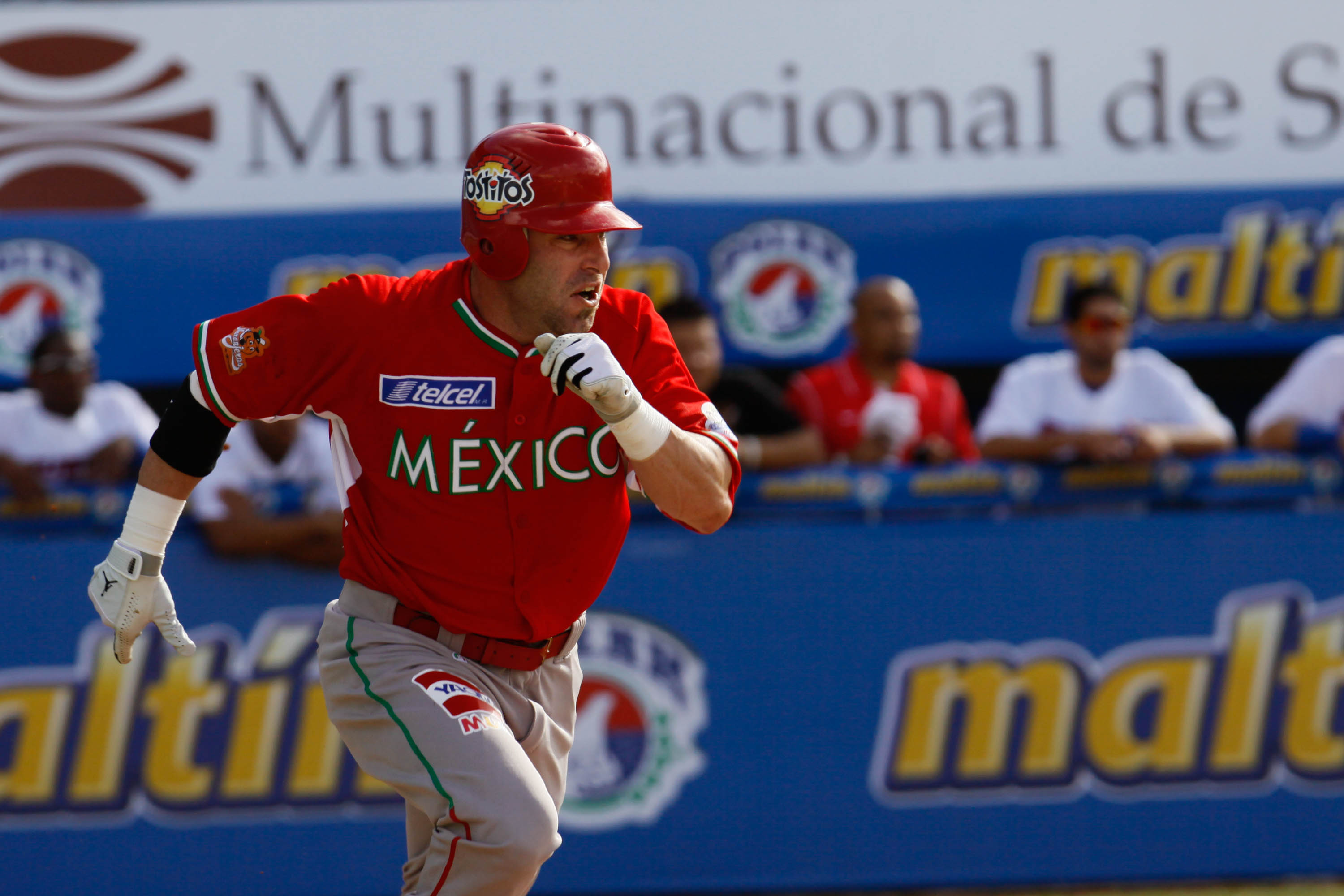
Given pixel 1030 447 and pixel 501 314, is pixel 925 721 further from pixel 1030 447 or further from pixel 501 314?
pixel 501 314

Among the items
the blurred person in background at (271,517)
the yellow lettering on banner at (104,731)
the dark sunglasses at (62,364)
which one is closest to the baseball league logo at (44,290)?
the dark sunglasses at (62,364)

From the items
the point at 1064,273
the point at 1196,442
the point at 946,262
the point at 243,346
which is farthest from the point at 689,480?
the point at 1064,273

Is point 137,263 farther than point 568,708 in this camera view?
Yes

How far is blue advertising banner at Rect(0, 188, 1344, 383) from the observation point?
24.1ft

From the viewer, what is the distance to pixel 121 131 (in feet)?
25.3

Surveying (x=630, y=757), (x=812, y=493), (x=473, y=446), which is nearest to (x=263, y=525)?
(x=630, y=757)

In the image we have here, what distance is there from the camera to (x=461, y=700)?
11.6 ft

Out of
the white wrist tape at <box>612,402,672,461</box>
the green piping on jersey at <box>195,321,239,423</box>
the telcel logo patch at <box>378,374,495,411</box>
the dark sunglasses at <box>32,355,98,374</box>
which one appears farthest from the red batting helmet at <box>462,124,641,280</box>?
the dark sunglasses at <box>32,355,98,374</box>

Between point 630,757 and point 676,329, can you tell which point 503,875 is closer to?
point 630,757

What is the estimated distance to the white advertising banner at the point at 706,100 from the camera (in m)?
7.66

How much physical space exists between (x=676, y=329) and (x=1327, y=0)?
371 centimetres

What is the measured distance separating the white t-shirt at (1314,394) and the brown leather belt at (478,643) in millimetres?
3682

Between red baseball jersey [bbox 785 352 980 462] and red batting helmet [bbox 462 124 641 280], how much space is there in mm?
3132

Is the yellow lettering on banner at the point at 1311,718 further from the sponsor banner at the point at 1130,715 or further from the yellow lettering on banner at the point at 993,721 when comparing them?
the yellow lettering on banner at the point at 993,721
